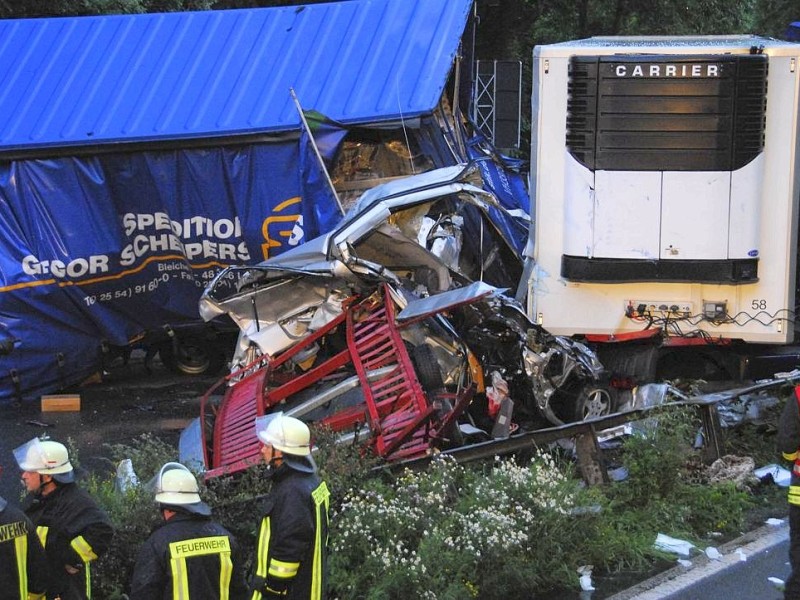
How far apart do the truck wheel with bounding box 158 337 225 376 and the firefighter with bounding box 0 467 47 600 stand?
7326 mm

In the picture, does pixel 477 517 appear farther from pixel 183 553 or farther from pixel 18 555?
pixel 18 555

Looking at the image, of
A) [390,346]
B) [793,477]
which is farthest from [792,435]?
[390,346]

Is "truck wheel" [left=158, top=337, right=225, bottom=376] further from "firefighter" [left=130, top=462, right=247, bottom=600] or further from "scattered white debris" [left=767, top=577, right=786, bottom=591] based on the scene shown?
"firefighter" [left=130, top=462, right=247, bottom=600]

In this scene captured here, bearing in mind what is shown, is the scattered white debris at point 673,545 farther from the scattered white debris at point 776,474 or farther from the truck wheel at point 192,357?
the truck wheel at point 192,357

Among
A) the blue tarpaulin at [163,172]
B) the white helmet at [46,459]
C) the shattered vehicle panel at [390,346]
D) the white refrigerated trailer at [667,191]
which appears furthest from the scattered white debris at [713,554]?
the blue tarpaulin at [163,172]

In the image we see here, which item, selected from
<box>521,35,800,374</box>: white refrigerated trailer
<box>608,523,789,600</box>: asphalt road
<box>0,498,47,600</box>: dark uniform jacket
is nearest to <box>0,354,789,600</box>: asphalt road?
<box>608,523,789,600</box>: asphalt road

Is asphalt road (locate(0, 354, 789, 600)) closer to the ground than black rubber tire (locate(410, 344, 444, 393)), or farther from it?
closer to the ground

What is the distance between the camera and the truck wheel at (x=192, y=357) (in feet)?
38.3

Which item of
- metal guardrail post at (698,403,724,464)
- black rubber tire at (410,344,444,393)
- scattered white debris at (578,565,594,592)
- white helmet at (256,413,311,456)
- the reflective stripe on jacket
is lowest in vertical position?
scattered white debris at (578,565,594,592)

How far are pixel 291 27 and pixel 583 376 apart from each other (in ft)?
18.4

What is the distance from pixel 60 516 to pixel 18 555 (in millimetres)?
386

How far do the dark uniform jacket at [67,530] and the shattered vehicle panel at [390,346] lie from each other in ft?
6.37

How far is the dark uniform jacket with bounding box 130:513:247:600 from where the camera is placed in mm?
3918

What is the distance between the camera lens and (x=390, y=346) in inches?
287
